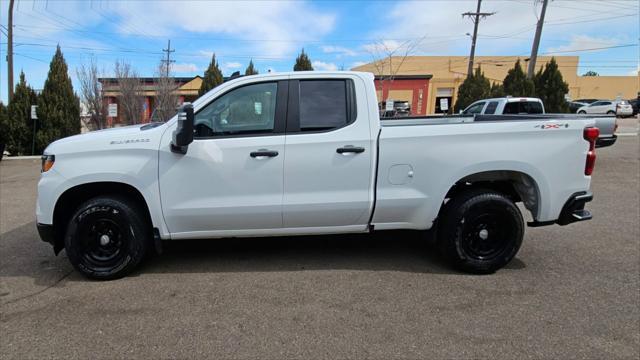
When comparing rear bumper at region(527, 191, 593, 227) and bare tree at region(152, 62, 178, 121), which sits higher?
bare tree at region(152, 62, 178, 121)

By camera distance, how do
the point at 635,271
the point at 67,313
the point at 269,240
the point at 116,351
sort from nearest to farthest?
the point at 116,351 < the point at 67,313 < the point at 635,271 < the point at 269,240

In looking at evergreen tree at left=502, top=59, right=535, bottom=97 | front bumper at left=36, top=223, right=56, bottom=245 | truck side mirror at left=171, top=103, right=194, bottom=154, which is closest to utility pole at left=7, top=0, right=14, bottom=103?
front bumper at left=36, top=223, right=56, bottom=245

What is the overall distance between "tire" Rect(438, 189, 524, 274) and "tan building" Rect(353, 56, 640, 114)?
4580 centimetres

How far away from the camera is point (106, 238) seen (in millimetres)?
4164

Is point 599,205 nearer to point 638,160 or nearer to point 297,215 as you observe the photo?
point 297,215

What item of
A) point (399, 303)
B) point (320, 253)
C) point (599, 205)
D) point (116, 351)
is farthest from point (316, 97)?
point (599, 205)

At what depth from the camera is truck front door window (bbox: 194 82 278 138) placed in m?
4.06

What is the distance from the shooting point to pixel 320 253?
4879mm

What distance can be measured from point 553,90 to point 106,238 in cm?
2410

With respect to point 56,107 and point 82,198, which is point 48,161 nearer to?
point 82,198

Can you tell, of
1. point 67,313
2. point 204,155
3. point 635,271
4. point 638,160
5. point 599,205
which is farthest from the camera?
point 638,160

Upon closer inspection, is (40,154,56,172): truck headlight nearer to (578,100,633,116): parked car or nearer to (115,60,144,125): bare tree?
(115,60,144,125): bare tree

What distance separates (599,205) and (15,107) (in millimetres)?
20113

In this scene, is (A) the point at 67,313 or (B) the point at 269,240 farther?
(B) the point at 269,240
